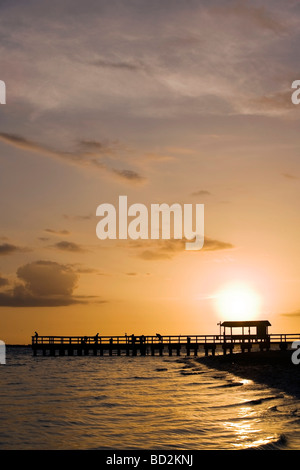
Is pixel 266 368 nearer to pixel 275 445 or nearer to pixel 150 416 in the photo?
pixel 150 416

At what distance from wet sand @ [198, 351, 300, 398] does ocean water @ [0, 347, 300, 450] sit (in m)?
1.10

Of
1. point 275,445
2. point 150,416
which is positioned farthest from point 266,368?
point 275,445

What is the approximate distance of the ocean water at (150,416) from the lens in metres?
20.1

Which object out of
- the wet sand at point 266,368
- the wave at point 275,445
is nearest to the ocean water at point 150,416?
the wave at point 275,445

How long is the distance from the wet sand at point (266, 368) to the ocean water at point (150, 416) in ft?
3.61

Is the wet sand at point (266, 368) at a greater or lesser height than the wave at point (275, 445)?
greater

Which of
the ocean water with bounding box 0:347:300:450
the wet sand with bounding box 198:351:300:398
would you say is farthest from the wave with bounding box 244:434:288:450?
the wet sand with bounding box 198:351:300:398

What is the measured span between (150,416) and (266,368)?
2208cm

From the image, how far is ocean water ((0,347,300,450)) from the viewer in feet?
66.0

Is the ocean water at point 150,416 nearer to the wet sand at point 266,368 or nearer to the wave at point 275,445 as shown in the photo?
the wave at point 275,445

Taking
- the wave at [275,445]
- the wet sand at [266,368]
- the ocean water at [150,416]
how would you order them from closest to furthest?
the wave at [275,445] < the ocean water at [150,416] < the wet sand at [266,368]

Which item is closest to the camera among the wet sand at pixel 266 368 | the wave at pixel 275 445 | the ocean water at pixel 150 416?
the wave at pixel 275 445
